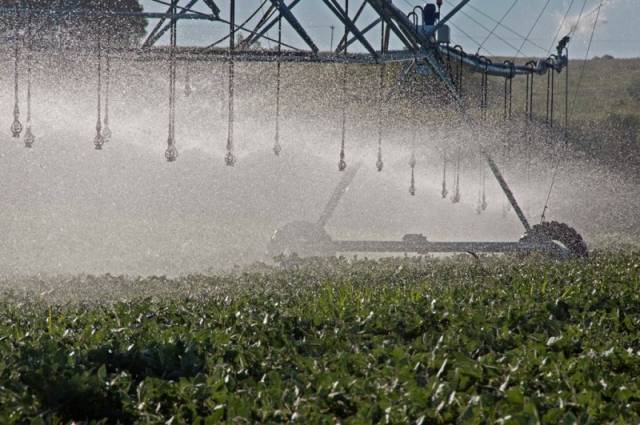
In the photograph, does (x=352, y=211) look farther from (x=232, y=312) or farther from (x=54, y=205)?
(x=232, y=312)

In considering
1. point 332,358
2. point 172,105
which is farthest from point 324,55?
point 332,358

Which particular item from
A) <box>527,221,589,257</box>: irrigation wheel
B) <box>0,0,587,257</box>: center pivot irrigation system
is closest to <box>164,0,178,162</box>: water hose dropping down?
<box>0,0,587,257</box>: center pivot irrigation system

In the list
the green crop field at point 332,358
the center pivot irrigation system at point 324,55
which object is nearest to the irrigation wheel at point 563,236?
the center pivot irrigation system at point 324,55

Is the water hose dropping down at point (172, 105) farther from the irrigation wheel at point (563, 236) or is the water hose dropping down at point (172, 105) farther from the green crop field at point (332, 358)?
the irrigation wheel at point (563, 236)

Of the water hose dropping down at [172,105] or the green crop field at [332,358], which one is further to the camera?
the water hose dropping down at [172,105]

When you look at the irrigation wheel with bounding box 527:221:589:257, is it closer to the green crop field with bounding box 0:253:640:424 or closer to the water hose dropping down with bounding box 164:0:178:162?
the water hose dropping down with bounding box 164:0:178:162

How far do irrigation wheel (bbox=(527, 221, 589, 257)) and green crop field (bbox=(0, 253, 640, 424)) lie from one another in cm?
969

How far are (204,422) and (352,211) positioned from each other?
143 ft

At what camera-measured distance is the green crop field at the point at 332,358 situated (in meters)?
5.64

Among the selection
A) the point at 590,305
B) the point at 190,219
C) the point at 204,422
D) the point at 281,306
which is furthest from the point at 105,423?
the point at 190,219

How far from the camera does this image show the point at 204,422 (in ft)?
18.1

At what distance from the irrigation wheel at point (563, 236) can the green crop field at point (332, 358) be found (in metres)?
9.69

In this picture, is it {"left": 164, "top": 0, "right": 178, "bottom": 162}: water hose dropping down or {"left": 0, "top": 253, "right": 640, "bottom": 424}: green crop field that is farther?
{"left": 164, "top": 0, "right": 178, "bottom": 162}: water hose dropping down

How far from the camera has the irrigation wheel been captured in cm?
2125
